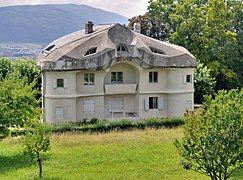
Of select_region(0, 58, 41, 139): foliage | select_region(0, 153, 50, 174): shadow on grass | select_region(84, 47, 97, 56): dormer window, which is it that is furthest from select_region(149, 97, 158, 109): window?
select_region(0, 153, 50, 174): shadow on grass

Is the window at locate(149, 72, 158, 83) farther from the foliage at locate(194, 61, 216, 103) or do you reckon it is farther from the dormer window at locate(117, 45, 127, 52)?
the foliage at locate(194, 61, 216, 103)

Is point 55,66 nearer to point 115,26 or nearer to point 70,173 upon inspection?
point 115,26

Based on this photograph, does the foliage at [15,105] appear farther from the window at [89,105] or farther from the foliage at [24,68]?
the foliage at [24,68]

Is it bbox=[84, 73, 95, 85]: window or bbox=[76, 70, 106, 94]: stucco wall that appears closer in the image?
bbox=[76, 70, 106, 94]: stucco wall

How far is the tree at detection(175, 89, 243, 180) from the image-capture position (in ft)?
51.7

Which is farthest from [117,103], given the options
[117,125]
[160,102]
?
[117,125]

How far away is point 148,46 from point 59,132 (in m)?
14.5

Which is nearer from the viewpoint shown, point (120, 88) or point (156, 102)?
point (120, 88)

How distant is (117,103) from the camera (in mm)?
45906

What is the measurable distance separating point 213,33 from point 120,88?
53.5ft

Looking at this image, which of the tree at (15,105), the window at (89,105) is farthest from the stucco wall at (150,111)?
the tree at (15,105)

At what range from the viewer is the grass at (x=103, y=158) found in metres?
21.9

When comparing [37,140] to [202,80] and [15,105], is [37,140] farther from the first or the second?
[202,80]

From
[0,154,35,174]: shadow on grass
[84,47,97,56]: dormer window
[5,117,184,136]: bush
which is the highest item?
[84,47,97,56]: dormer window
